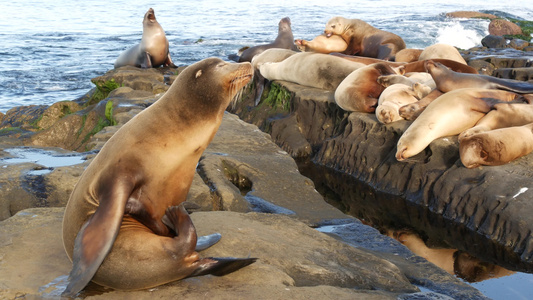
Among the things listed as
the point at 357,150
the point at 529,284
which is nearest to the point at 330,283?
the point at 529,284

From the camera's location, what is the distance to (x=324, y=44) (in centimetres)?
1282

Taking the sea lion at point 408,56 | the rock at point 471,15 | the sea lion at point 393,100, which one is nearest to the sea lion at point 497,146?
the sea lion at point 393,100

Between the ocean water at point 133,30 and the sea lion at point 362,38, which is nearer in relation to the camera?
the sea lion at point 362,38

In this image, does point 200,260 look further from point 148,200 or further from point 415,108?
point 415,108

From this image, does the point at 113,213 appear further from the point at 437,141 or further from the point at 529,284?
the point at 437,141

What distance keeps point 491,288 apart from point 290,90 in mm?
5693

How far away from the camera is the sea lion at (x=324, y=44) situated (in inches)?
497

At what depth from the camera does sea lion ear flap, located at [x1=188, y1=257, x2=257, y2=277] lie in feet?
10.7

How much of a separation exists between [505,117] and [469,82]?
1.07 meters

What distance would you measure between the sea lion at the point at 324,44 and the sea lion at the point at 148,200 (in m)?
9.04

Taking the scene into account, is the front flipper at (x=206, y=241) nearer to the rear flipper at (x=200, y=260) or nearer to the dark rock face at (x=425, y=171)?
the rear flipper at (x=200, y=260)

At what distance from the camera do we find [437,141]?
6953 mm

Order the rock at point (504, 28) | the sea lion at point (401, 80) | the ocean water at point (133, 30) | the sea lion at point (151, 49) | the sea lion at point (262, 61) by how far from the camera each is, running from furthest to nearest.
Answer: the rock at point (504, 28)
the ocean water at point (133, 30)
the sea lion at point (151, 49)
the sea lion at point (262, 61)
the sea lion at point (401, 80)

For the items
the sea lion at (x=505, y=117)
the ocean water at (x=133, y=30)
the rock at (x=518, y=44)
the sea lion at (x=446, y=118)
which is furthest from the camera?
the rock at (x=518, y=44)
